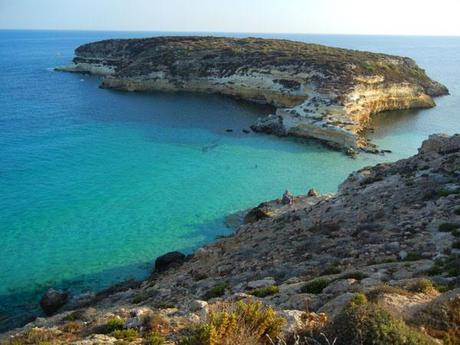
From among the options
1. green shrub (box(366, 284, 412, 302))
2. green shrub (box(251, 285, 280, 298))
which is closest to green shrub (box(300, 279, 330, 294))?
green shrub (box(251, 285, 280, 298))

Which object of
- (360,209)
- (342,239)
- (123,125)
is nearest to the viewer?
(342,239)

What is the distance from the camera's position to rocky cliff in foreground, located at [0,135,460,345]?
32.7 feet

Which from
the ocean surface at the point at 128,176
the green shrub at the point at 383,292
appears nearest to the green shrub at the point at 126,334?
the green shrub at the point at 383,292

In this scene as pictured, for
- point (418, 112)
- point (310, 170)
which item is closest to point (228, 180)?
point (310, 170)

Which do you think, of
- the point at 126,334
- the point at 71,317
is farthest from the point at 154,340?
the point at 71,317

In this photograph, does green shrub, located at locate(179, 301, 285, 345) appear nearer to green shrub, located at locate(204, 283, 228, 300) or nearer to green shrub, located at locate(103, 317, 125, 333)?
green shrub, located at locate(103, 317, 125, 333)

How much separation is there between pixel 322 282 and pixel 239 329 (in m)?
5.92

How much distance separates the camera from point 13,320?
2247 centimetres

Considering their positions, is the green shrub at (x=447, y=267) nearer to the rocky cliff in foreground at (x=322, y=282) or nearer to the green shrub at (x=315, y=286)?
the rocky cliff in foreground at (x=322, y=282)

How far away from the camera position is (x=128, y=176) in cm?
4353

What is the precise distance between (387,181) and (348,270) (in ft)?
43.7

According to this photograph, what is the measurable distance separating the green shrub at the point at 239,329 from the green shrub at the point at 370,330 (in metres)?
1.64

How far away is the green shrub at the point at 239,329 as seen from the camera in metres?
9.51

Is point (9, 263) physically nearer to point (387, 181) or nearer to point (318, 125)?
point (387, 181)
